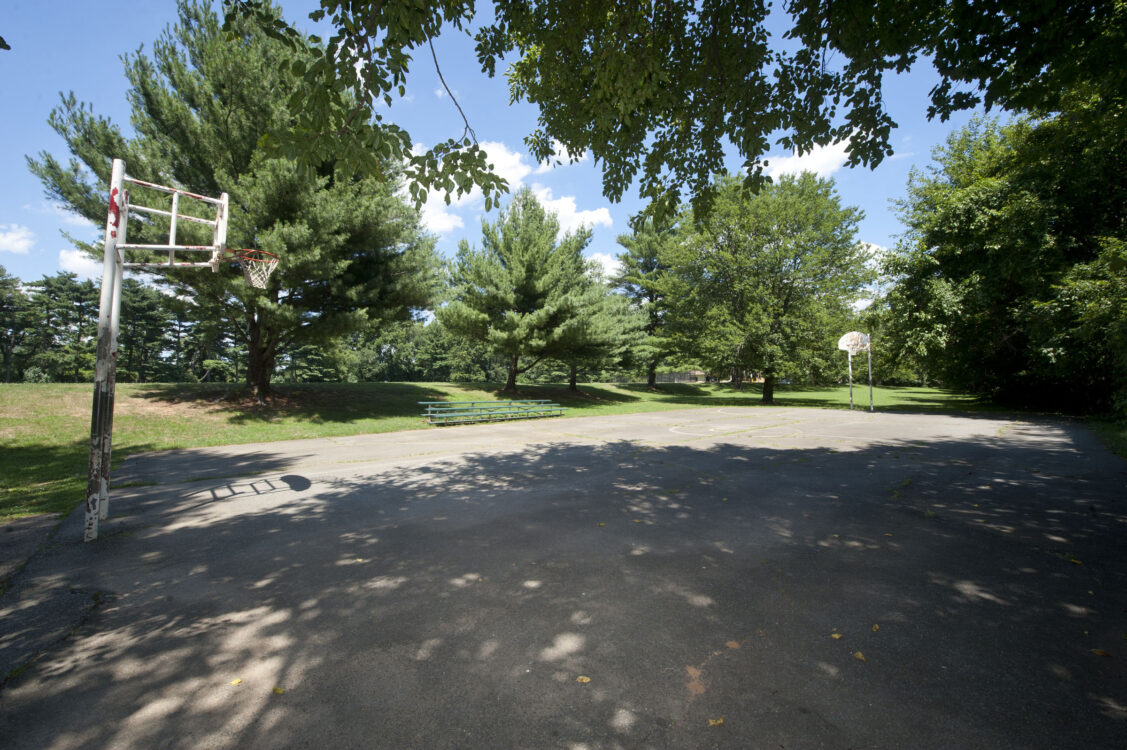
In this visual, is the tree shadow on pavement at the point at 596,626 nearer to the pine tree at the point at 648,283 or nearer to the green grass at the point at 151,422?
the green grass at the point at 151,422

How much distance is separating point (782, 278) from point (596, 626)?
27.1m

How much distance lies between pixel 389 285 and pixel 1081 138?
913 inches

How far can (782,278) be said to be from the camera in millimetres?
26297

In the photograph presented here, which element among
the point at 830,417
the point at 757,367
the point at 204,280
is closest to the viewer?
the point at 204,280

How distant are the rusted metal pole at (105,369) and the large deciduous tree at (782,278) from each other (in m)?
24.5

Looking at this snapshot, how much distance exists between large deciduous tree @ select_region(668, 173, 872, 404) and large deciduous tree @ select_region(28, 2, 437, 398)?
60.6 feet

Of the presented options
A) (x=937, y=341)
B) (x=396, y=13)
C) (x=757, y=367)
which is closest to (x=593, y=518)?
(x=396, y=13)

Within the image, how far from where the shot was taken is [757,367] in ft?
84.9

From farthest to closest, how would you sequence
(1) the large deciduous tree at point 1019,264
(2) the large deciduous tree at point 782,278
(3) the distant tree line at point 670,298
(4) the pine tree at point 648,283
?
(4) the pine tree at point 648,283 < (2) the large deciduous tree at point 782,278 < (3) the distant tree line at point 670,298 < (1) the large deciduous tree at point 1019,264

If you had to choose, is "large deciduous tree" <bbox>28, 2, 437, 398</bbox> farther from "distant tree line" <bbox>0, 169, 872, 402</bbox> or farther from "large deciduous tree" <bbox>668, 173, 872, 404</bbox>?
"large deciduous tree" <bbox>668, 173, 872, 404</bbox>

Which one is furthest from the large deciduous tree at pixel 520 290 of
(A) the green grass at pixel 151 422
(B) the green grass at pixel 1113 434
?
(B) the green grass at pixel 1113 434

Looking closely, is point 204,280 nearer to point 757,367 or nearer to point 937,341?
point 757,367

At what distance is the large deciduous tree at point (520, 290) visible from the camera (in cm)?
2233

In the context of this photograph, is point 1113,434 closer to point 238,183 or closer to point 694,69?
point 694,69
